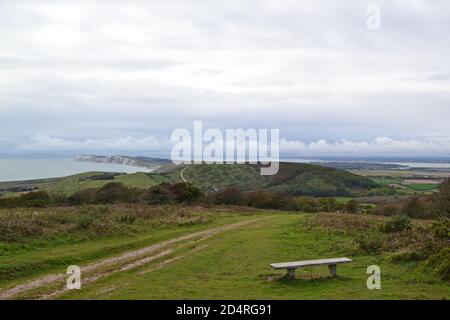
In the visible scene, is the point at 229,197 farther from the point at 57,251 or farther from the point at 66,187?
the point at 66,187

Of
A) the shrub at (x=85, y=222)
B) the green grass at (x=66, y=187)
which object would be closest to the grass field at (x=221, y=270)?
the shrub at (x=85, y=222)

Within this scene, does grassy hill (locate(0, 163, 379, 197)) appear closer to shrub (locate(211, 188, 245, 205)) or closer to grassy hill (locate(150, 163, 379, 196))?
grassy hill (locate(150, 163, 379, 196))

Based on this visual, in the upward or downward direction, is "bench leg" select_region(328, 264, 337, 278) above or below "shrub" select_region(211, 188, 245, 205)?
above

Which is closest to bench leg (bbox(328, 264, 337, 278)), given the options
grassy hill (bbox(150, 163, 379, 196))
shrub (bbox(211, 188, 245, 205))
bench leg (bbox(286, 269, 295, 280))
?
bench leg (bbox(286, 269, 295, 280))

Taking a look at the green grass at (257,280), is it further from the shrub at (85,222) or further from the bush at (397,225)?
the shrub at (85,222)

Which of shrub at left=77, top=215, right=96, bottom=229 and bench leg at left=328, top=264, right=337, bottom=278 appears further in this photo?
shrub at left=77, top=215, right=96, bottom=229
